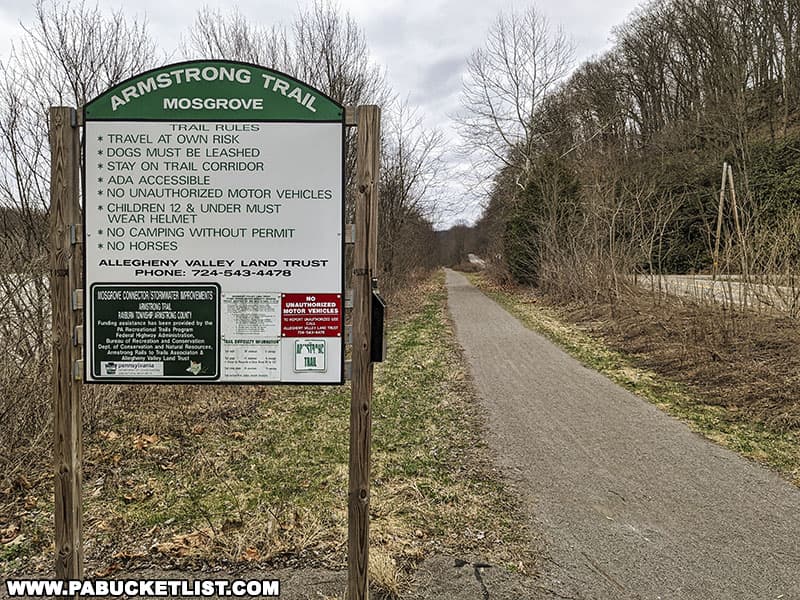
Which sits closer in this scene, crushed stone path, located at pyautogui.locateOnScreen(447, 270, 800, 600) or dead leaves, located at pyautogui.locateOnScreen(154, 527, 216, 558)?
crushed stone path, located at pyautogui.locateOnScreen(447, 270, 800, 600)

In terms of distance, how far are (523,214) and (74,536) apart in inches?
1057

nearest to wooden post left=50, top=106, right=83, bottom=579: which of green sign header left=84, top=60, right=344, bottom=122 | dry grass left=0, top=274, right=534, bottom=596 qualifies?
green sign header left=84, top=60, right=344, bottom=122

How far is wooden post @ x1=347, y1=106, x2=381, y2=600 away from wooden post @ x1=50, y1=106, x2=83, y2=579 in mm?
1393

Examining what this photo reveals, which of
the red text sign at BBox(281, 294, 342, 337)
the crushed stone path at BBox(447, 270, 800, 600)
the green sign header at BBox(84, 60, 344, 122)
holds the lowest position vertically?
the crushed stone path at BBox(447, 270, 800, 600)

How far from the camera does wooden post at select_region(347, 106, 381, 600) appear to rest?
283 cm

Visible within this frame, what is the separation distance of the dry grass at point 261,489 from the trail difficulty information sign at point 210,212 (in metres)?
1.42

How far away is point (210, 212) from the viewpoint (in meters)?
2.83

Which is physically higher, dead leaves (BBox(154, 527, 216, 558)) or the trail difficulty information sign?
the trail difficulty information sign

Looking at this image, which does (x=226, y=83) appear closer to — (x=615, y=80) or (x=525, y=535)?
(x=525, y=535)

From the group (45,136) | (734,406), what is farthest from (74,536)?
(734,406)

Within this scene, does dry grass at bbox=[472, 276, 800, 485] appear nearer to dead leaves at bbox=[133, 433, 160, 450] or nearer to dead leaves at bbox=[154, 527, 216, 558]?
dead leaves at bbox=[154, 527, 216, 558]

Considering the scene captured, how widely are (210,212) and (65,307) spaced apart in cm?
86

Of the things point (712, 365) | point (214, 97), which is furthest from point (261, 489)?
point (712, 365)

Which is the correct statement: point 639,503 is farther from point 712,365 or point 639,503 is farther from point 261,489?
point 712,365
